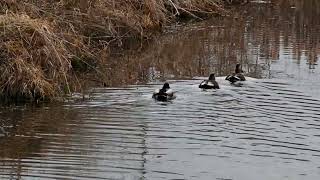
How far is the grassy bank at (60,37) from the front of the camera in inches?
613

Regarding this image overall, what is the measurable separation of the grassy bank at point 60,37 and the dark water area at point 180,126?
0.68m

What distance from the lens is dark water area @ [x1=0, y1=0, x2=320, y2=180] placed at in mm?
10961

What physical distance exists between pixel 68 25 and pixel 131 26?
5.07 m

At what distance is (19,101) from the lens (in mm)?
15469

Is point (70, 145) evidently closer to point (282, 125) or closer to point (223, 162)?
point (223, 162)

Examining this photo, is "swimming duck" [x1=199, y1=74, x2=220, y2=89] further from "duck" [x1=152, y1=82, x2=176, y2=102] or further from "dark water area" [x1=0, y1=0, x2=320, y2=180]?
"duck" [x1=152, y1=82, x2=176, y2=102]

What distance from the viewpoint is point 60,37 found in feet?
59.1

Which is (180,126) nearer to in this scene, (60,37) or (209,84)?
(209,84)

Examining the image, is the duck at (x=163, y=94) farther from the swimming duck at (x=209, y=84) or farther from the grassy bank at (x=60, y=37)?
the grassy bank at (x=60, y=37)

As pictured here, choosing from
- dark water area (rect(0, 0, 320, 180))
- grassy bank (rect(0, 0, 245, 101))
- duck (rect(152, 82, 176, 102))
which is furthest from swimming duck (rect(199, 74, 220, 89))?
grassy bank (rect(0, 0, 245, 101))

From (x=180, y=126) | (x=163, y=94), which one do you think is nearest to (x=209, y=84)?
(x=163, y=94)

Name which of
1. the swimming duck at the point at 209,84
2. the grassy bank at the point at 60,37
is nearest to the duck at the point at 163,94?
the swimming duck at the point at 209,84

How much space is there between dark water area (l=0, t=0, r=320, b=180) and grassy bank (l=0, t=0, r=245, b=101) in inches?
26.9

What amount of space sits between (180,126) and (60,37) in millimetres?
5764
